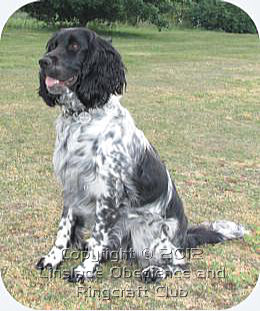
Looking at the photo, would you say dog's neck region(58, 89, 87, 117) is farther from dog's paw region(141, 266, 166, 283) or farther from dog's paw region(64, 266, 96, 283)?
dog's paw region(141, 266, 166, 283)

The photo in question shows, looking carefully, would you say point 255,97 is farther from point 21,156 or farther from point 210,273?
point 210,273

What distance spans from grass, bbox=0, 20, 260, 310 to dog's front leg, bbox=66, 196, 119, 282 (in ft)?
0.35

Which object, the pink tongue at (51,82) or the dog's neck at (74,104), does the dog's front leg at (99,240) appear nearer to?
the dog's neck at (74,104)

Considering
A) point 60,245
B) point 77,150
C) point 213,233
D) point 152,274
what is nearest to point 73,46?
point 77,150

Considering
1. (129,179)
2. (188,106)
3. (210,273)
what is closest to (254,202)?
(210,273)

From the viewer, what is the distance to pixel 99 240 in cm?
455

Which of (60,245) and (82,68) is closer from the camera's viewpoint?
(82,68)

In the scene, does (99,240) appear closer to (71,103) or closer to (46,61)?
Result: (71,103)

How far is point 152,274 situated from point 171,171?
10.5ft

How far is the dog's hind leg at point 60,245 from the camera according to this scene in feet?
15.5

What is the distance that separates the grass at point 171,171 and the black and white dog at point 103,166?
0.81 ft

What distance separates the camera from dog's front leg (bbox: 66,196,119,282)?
4.49 m

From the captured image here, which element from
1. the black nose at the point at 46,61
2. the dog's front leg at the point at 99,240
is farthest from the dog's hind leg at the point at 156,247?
the black nose at the point at 46,61

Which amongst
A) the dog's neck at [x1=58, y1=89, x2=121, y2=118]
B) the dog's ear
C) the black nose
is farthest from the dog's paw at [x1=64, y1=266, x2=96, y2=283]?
the black nose
